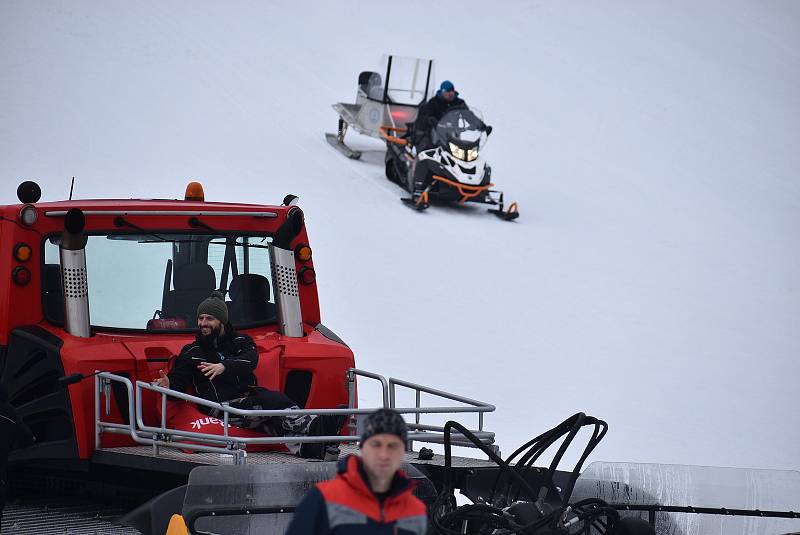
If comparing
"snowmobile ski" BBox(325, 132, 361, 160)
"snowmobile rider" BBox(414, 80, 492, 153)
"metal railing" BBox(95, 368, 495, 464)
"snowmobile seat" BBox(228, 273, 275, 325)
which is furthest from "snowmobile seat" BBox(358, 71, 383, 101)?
"metal railing" BBox(95, 368, 495, 464)

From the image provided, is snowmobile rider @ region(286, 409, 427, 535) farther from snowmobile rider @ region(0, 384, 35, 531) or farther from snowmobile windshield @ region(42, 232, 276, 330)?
snowmobile windshield @ region(42, 232, 276, 330)

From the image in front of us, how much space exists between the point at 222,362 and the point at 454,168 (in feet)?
46.9

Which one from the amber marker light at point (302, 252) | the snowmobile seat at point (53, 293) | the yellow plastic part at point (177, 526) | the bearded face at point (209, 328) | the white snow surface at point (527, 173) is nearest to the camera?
the yellow plastic part at point (177, 526)

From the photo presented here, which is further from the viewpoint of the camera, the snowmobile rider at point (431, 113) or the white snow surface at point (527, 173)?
the snowmobile rider at point (431, 113)

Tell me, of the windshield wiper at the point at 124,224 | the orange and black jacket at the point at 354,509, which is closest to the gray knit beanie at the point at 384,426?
the orange and black jacket at the point at 354,509

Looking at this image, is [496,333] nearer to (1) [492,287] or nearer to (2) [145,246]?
(1) [492,287]

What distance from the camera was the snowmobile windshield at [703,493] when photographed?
22.7 ft

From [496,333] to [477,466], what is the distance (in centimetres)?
884

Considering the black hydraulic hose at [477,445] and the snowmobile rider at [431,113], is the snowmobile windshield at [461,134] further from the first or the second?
the black hydraulic hose at [477,445]

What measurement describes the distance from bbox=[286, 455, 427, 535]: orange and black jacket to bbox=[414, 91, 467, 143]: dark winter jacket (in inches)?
711

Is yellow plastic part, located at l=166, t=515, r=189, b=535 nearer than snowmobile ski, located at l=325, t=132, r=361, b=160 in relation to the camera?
Yes

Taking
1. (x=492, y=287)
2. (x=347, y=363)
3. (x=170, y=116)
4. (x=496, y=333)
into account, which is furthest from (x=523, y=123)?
(x=347, y=363)

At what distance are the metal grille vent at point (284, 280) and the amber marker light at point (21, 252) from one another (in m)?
1.58

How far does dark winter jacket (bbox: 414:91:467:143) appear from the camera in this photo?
21.9 metres
